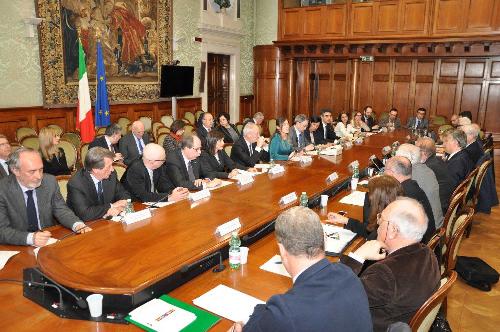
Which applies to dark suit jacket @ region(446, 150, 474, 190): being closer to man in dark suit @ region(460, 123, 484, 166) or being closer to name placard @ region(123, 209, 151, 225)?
man in dark suit @ region(460, 123, 484, 166)

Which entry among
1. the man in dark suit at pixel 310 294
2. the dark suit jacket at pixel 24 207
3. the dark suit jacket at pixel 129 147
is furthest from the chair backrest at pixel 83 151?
the man in dark suit at pixel 310 294

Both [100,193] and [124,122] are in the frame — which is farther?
[124,122]

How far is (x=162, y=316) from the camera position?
6.36ft

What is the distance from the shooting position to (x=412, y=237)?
7.14 feet

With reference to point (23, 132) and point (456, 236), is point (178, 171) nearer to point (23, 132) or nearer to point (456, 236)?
point (456, 236)

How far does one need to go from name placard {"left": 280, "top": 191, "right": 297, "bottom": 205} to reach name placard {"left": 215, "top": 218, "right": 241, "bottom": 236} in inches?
26.9

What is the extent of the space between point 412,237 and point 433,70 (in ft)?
37.2

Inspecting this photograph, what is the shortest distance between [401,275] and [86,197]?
8.48 ft

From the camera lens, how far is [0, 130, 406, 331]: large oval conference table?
1990 millimetres

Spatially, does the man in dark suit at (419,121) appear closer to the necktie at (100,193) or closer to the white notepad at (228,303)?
the necktie at (100,193)

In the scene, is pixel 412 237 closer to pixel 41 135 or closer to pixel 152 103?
pixel 41 135

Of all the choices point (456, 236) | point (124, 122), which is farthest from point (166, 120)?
point (456, 236)

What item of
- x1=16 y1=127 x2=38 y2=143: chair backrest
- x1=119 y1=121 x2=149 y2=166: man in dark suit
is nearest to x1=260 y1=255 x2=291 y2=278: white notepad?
x1=119 y1=121 x2=149 y2=166: man in dark suit

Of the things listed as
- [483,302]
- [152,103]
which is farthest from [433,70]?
[483,302]
